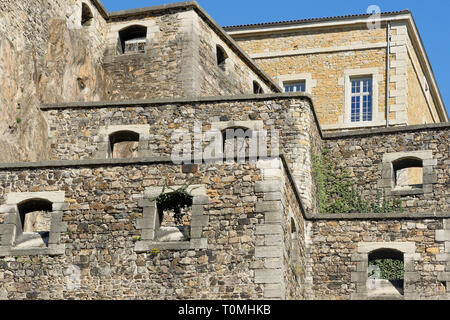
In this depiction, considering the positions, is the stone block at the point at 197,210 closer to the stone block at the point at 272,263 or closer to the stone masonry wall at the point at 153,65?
the stone block at the point at 272,263

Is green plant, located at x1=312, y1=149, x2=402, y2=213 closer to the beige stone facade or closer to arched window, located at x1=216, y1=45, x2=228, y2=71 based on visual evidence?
arched window, located at x1=216, y1=45, x2=228, y2=71

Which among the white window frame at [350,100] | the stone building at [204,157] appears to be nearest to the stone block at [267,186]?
the stone building at [204,157]

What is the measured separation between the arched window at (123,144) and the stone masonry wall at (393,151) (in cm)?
512

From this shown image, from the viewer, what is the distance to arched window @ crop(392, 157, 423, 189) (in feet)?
94.6

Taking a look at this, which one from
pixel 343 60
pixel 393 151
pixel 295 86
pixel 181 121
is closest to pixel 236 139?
pixel 181 121

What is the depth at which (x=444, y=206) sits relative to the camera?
91.0 feet

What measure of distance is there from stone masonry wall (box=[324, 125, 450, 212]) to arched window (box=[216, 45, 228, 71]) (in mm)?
4760

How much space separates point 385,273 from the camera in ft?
85.7

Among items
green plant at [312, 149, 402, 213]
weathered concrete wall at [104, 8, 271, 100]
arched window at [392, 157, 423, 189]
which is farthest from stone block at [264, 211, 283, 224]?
weathered concrete wall at [104, 8, 271, 100]

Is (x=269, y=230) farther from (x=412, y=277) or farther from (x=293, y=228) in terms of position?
(x=412, y=277)

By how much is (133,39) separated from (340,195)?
26.3 ft

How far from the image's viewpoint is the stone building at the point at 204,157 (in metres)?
21.9

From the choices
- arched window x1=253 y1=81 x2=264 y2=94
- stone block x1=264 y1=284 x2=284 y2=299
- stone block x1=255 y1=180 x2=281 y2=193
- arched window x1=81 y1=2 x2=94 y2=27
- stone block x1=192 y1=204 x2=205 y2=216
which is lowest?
stone block x1=264 y1=284 x2=284 y2=299
